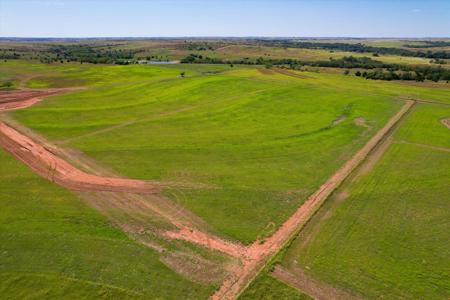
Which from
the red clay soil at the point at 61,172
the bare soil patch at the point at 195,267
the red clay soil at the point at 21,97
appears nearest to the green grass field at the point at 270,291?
the bare soil patch at the point at 195,267

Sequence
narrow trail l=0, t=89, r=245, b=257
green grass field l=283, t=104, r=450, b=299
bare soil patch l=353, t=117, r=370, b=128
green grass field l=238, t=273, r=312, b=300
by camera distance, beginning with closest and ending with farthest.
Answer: green grass field l=238, t=273, r=312, b=300 < green grass field l=283, t=104, r=450, b=299 < narrow trail l=0, t=89, r=245, b=257 < bare soil patch l=353, t=117, r=370, b=128

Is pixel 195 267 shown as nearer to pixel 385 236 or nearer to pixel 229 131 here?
pixel 385 236

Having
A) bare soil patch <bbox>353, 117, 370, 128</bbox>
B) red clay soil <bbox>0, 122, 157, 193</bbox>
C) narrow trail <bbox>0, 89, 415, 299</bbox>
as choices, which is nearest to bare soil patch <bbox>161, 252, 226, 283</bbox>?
narrow trail <bbox>0, 89, 415, 299</bbox>

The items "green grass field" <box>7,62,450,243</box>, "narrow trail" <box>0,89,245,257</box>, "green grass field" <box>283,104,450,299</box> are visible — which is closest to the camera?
"green grass field" <box>283,104,450,299</box>

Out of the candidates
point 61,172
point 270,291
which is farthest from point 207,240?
point 61,172

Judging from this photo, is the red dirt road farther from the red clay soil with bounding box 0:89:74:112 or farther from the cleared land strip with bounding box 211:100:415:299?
the red clay soil with bounding box 0:89:74:112

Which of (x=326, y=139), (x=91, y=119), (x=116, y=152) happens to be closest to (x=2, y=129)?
(x=91, y=119)
